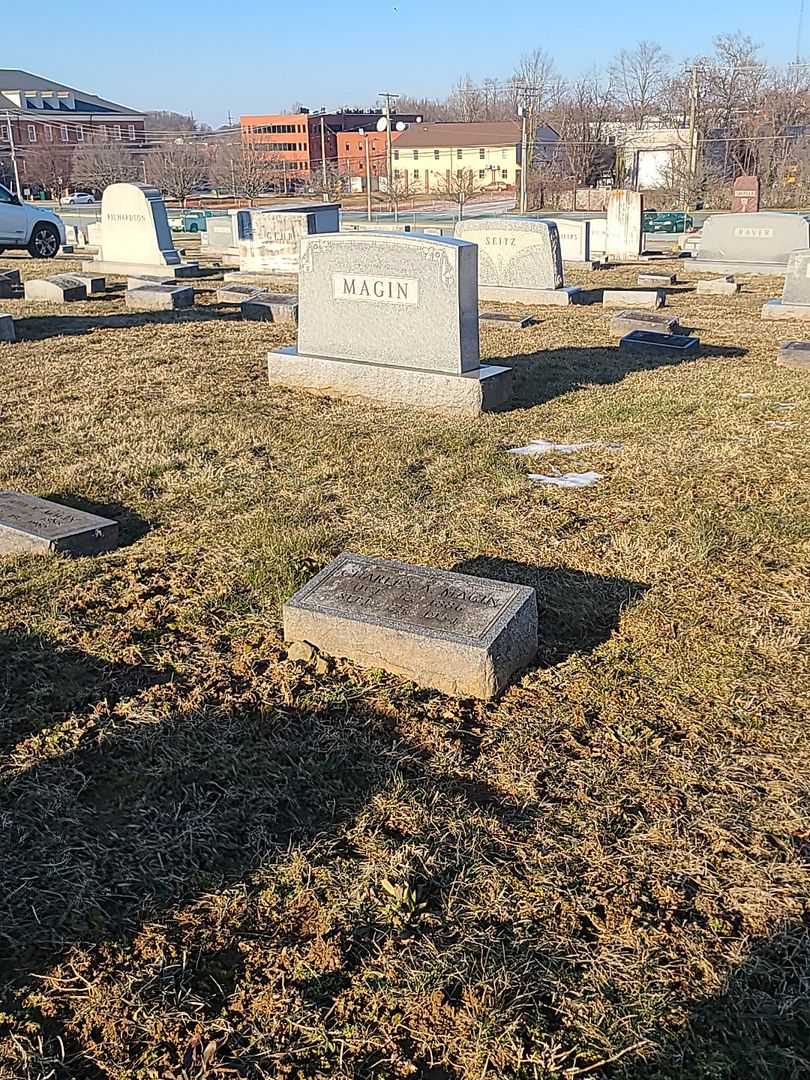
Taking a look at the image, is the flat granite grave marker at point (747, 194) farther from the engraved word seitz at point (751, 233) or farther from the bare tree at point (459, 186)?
the bare tree at point (459, 186)

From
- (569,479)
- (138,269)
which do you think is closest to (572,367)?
(569,479)

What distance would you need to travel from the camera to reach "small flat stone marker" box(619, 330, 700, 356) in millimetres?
9727

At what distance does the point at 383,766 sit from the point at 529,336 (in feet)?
28.2

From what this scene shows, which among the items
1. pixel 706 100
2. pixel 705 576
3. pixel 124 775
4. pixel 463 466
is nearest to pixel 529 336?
pixel 463 466

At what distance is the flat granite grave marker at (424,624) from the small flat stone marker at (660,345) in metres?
6.84

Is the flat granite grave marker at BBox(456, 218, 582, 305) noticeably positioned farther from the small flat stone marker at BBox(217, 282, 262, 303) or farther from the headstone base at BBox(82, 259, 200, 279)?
the headstone base at BBox(82, 259, 200, 279)

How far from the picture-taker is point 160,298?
1303 cm

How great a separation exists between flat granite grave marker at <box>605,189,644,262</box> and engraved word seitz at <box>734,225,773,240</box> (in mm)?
3398

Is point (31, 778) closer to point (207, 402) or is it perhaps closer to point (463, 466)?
point (463, 466)

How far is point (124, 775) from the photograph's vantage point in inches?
116

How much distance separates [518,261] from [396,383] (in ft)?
22.2

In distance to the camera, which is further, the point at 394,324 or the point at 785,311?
the point at 785,311

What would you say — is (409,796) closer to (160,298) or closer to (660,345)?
(660,345)

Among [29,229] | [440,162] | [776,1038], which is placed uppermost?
[440,162]
